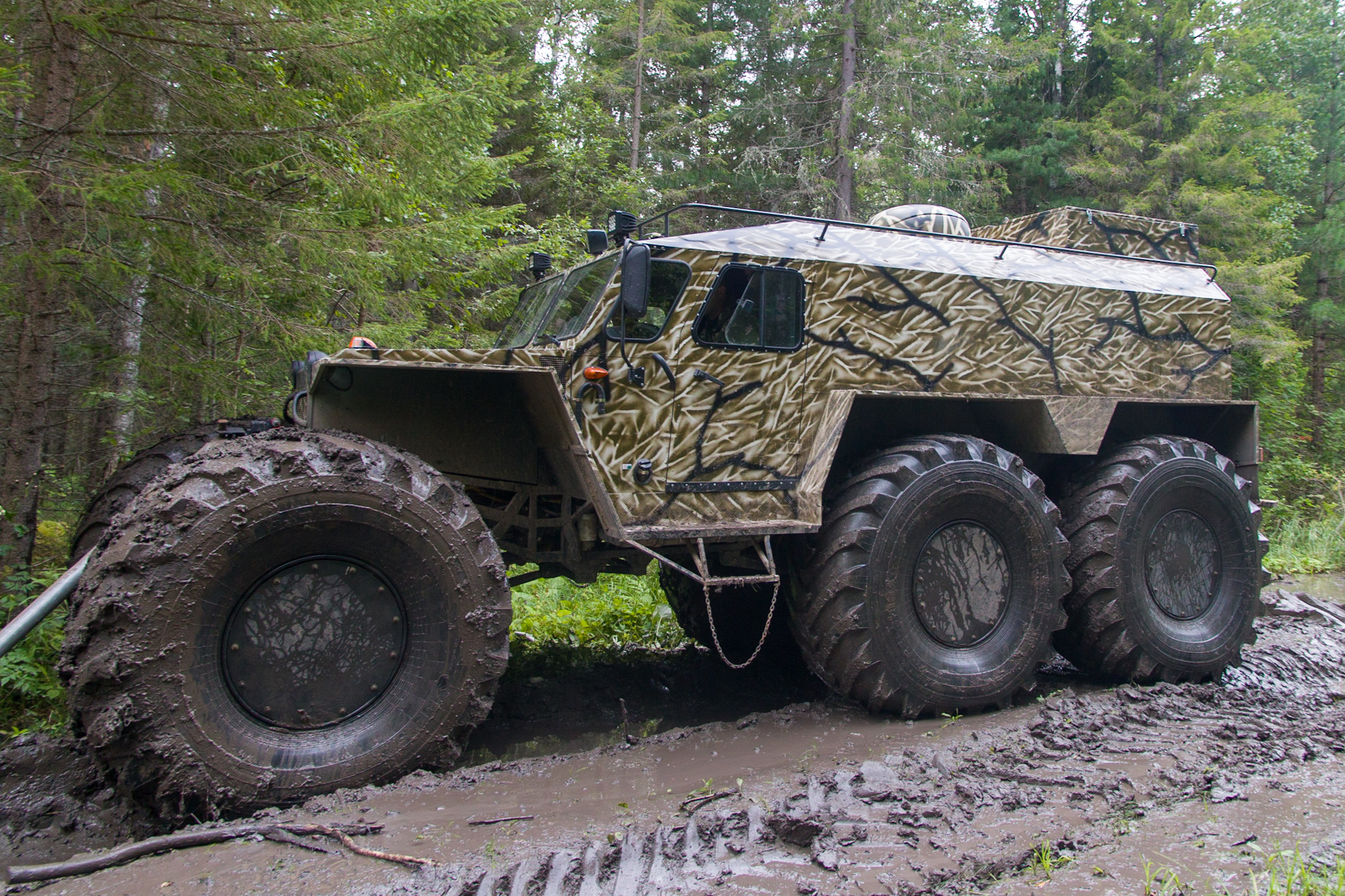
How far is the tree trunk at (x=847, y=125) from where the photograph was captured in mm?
14039

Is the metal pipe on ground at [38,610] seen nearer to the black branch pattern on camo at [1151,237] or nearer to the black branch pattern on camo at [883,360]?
the black branch pattern on camo at [883,360]

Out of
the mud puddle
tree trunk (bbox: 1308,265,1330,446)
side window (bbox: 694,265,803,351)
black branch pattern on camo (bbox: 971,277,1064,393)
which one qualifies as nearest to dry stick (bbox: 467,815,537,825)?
side window (bbox: 694,265,803,351)

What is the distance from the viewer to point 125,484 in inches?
181

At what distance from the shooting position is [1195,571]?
542 centimetres

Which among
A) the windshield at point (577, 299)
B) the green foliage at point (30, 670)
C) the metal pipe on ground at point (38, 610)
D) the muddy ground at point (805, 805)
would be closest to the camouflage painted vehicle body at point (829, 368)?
the windshield at point (577, 299)

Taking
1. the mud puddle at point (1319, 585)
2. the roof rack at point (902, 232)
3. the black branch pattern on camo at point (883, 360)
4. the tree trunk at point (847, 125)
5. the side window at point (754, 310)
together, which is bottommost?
the mud puddle at point (1319, 585)

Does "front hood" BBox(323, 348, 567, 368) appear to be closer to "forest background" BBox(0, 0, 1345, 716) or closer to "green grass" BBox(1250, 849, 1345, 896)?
"forest background" BBox(0, 0, 1345, 716)

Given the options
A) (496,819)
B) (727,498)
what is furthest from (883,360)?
(496,819)

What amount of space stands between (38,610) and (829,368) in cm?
388

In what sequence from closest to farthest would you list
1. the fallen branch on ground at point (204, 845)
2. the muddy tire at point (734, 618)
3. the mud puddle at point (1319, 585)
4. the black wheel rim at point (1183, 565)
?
the fallen branch on ground at point (204, 845), the black wheel rim at point (1183, 565), the muddy tire at point (734, 618), the mud puddle at point (1319, 585)

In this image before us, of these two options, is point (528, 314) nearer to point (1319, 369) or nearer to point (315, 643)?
point (315, 643)

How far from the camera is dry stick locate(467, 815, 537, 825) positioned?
3.07 metres

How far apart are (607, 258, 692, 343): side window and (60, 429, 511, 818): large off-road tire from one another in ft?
4.03

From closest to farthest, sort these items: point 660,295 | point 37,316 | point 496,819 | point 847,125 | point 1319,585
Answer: point 496,819 → point 660,295 → point 37,316 → point 1319,585 → point 847,125
